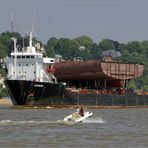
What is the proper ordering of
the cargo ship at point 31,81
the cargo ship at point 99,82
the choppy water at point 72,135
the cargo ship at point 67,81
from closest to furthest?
the choppy water at point 72,135, the cargo ship at point 31,81, the cargo ship at point 67,81, the cargo ship at point 99,82

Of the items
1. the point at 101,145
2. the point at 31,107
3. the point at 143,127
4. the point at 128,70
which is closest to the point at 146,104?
the point at 128,70

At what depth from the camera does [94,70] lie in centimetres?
11938

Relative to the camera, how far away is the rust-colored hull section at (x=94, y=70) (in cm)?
11912

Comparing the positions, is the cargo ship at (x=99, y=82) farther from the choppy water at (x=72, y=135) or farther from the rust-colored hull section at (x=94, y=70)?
the choppy water at (x=72, y=135)

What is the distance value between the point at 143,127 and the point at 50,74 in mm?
53291

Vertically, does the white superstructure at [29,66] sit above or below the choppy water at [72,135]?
above

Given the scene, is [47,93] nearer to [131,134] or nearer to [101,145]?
[131,134]

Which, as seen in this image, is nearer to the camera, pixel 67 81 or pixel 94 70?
pixel 94 70

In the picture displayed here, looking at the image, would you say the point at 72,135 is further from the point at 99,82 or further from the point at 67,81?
the point at 99,82

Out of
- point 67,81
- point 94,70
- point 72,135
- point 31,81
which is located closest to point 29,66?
point 31,81

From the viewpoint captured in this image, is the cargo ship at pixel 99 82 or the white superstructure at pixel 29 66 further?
the cargo ship at pixel 99 82

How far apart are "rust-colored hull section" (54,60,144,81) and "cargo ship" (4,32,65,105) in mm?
3186

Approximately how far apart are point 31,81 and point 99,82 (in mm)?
20629

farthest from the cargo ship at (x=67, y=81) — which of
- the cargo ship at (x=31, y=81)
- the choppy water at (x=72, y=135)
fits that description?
the choppy water at (x=72, y=135)
